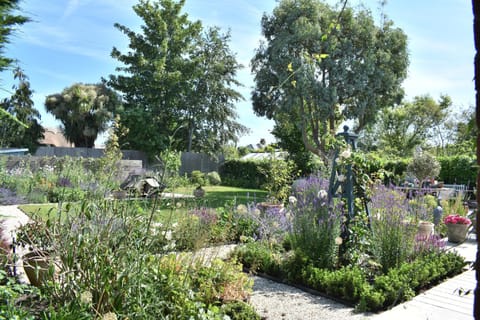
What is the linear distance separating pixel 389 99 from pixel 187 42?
12309 mm

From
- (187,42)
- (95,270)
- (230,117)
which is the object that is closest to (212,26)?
(187,42)

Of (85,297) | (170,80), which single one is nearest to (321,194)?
(85,297)

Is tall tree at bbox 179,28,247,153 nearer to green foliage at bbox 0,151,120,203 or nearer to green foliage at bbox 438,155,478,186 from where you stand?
green foliage at bbox 0,151,120,203

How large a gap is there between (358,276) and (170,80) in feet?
59.4

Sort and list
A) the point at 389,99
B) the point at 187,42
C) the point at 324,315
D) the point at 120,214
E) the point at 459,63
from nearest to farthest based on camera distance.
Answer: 1. the point at 459,63
2. the point at 120,214
3. the point at 324,315
4. the point at 389,99
5. the point at 187,42

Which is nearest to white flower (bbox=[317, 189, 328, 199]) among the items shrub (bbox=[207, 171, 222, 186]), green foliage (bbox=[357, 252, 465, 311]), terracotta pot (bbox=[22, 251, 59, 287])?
green foliage (bbox=[357, 252, 465, 311])

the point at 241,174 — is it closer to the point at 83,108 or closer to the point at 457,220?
the point at 83,108

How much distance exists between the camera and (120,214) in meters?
2.62

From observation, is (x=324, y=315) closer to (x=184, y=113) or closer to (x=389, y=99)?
(x=389, y=99)

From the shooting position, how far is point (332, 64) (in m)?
14.3

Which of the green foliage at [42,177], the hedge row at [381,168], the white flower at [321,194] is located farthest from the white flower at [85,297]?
the green foliage at [42,177]

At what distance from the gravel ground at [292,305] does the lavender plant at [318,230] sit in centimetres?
50

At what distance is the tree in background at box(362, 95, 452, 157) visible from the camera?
24.9m

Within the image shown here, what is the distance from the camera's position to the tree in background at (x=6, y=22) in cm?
198
